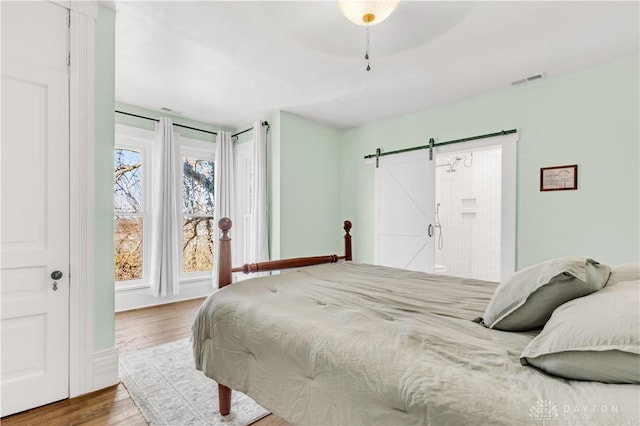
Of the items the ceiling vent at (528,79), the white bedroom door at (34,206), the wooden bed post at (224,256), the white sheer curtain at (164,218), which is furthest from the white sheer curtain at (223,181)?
the ceiling vent at (528,79)

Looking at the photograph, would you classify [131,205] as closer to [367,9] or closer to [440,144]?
[367,9]

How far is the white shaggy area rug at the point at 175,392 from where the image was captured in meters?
1.80

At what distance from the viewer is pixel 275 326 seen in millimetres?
1302

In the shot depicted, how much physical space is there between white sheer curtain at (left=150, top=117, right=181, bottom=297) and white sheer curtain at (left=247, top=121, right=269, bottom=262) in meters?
1.07

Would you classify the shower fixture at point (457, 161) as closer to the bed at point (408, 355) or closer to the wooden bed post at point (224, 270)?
the bed at point (408, 355)

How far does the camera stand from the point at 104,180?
221cm

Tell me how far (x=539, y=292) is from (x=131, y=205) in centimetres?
456

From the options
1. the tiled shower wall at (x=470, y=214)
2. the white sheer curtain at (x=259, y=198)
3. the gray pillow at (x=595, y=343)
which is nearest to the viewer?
the gray pillow at (x=595, y=343)

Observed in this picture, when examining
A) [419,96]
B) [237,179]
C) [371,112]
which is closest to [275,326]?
[419,96]

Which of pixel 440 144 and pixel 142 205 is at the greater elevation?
pixel 440 144

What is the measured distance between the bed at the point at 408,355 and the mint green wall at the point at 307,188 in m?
2.44

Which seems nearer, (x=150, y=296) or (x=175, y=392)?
(x=175, y=392)

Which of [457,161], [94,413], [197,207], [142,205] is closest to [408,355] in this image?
[94,413]

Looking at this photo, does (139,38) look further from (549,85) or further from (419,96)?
(549,85)
